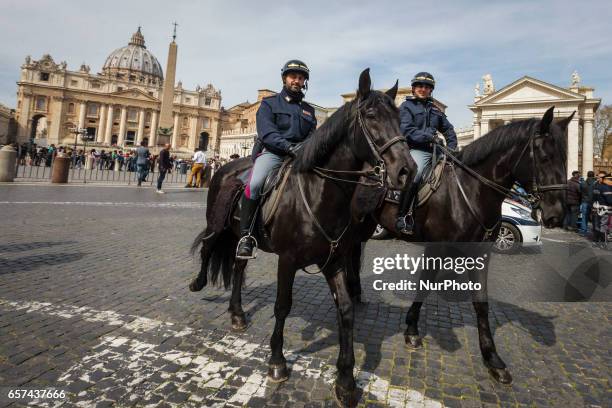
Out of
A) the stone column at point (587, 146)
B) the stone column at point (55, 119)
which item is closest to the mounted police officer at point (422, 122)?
the stone column at point (587, 146)

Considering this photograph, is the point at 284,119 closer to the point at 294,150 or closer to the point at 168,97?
the point at 294,150

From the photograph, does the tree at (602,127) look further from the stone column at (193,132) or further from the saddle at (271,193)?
the stone column at (193,132)

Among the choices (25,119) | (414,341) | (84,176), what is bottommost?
(414,341)

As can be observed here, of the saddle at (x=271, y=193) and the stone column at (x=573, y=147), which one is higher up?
the stone column at (x=573, y=147)

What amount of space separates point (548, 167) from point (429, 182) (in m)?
1.12

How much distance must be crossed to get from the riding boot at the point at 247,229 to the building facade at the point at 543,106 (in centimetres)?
5378

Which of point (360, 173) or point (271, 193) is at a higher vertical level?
point (360, 173)

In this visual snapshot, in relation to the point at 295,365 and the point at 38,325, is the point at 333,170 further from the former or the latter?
the point at 38,325

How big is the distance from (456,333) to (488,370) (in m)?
0.89

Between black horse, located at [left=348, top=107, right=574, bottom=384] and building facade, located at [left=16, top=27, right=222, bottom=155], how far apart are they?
87.1m

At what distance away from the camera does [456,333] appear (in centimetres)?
412

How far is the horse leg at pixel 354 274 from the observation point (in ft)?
15.5

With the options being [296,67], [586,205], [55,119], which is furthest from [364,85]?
[55,119]

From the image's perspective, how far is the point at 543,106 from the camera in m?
51.0
